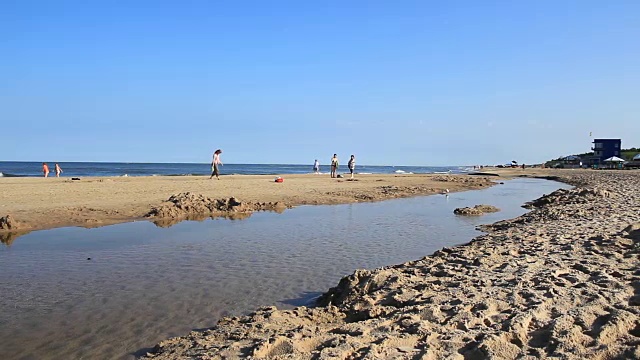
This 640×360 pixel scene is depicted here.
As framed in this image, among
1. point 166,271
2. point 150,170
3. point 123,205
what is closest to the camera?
point 166,271

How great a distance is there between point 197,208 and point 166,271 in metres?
7.76

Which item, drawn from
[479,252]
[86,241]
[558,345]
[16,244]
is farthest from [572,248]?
[16,244]

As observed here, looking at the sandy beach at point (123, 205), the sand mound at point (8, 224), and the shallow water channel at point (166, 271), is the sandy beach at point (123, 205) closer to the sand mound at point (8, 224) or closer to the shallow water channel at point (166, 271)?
the sand mound at point (8, 224)

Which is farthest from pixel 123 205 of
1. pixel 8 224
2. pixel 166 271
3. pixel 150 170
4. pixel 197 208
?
pixel 150 170

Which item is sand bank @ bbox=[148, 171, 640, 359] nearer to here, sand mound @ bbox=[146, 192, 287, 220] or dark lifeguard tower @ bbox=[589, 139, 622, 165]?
sand mound @ bbox=[146, 192, 287, 220]

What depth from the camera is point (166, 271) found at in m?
7.84

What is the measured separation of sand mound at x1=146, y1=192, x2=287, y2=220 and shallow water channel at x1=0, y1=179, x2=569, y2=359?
142 centimetres

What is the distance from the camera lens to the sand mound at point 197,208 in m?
14.6

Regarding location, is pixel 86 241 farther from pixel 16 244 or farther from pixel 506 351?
pixel 506 351

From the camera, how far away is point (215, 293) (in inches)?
261

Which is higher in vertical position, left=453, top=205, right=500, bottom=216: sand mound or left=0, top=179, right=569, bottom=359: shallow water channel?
left=453, top=205, right=500, bottom=216: sand mound

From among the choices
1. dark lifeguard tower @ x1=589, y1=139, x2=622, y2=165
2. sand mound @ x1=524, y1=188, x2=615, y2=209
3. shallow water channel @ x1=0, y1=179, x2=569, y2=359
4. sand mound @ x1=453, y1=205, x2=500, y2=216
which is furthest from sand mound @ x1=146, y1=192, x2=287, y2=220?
dark lifeguard tower @ x1=589, y1=139, x2=622, y2=165

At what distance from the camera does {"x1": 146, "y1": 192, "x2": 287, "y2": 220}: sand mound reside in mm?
14570

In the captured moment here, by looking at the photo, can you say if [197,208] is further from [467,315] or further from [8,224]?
[467,315]
